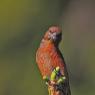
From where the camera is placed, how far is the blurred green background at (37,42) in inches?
243

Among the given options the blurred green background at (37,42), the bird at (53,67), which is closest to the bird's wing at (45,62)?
the bird at (53,67)

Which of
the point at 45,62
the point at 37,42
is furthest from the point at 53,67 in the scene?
the point at 37,42

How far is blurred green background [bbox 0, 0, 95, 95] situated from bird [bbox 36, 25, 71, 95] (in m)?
4.27

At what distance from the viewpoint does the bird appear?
49.8 inches

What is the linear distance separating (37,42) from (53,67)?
4.84 metres

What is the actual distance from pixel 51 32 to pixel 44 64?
9cm

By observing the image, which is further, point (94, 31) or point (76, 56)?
point (94, 31)

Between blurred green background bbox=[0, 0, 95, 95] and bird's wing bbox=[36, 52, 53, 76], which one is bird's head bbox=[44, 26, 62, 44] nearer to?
bird's wing bbox=[36, 52, 53, 76]

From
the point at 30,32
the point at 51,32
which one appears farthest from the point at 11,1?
the point at 51,32

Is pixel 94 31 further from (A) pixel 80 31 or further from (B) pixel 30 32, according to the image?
(B) pixel 30 32

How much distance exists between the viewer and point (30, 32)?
695 cm

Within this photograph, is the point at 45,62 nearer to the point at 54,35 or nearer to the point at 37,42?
the point at 54,35

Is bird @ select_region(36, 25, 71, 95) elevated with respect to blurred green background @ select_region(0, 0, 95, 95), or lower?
elevated

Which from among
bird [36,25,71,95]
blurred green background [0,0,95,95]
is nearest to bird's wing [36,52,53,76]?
bird [36,25,71,95]
